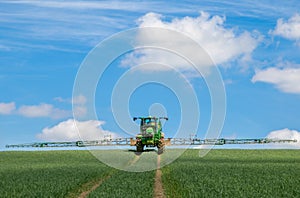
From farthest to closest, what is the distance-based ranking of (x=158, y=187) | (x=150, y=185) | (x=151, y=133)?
1. (x=151, y=133)
2. (x=150, y=185)
3. (x=158, y=187)

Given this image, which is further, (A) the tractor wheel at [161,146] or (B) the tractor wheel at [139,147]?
(B) the tractor wheel at [139,147]

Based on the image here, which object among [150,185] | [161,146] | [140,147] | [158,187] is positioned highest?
[140,147]

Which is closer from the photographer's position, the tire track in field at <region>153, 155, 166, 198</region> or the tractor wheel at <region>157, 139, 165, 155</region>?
the tire track in field at <region>153, 155, 166, 198</region>

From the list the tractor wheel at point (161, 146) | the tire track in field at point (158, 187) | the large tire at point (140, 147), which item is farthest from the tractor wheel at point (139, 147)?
the tire track in field at point (158, 187)

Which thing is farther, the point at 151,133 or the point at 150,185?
the point at 151,133

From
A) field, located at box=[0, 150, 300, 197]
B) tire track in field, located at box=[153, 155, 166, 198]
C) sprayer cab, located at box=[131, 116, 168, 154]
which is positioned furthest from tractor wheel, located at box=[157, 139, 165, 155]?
tire track in field, located at box=[153, 155, 166, 198]

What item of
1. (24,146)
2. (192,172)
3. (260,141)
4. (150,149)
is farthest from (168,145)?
(24,146)

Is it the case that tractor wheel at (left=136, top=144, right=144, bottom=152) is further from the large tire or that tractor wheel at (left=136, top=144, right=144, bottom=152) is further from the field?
the field

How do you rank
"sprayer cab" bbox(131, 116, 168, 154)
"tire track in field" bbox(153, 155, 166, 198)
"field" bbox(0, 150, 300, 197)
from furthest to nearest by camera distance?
"sprayer cab" bbox(131, 116, 168, 154) < "tire track in field" bbox(153, 155, 166, 198) < "field" bbox(0, 150, 300, 197)

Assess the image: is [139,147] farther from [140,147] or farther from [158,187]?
[158,187]

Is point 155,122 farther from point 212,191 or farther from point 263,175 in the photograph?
point 212,191

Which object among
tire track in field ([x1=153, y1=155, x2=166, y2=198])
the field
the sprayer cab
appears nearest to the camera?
the field

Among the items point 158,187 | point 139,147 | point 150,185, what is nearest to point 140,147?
point 139,147

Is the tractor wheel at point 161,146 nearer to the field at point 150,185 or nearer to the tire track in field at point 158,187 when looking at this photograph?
the field at point 150,185
